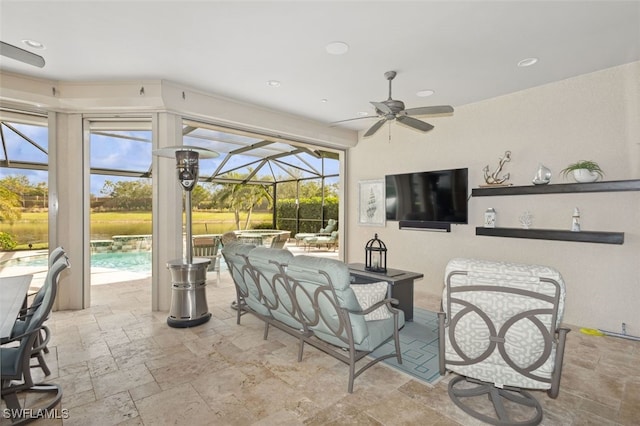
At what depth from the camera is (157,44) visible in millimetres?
3230

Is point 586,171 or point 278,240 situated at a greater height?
point 586,171

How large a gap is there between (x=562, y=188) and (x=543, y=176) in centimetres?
28

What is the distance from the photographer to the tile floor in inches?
83.7

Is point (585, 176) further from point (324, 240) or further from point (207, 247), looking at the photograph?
point (324, 240)

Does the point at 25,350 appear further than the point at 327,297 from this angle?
No

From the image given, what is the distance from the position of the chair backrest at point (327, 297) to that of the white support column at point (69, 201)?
3.61 meters

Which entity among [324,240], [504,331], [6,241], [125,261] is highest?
[6,241]

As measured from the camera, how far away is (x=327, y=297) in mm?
2420

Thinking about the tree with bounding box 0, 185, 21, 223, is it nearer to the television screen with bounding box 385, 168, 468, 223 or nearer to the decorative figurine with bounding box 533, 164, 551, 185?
the television screen with bounding box 385, 168, 468, 223

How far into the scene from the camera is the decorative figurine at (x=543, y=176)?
3949 mm

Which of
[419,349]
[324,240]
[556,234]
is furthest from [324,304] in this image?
[324,240]

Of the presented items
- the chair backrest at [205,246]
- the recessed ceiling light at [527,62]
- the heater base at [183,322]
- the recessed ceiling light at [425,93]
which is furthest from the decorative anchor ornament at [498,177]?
the chair backrest at [205,246]

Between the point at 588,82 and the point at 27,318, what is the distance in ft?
20.7

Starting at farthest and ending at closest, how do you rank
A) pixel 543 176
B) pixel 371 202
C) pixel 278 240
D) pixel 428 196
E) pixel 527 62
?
pixel 278 240, pixel 371 202, pixel 428 196, pixel 543 176, pixel 527 62
